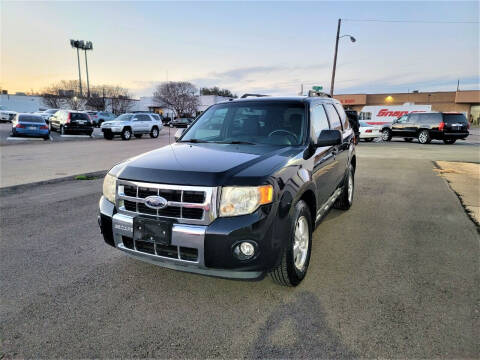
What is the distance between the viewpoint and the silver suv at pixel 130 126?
70.7 feet

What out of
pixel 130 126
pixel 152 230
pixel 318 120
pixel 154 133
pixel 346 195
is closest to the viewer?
pixel 152 230

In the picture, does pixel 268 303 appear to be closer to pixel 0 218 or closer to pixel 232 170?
pixel 232 170

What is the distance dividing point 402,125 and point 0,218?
22416 millimetres

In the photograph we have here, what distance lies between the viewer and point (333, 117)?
→ 4.83 metres

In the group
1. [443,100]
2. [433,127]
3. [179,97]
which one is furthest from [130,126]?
[179,97]

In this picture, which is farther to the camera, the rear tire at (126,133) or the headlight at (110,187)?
the rear tire at (126,133)

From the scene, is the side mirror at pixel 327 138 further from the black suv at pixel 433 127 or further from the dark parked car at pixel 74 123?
the dark parked car at pixel 74 123

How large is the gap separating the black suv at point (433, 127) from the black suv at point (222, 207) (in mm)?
19778

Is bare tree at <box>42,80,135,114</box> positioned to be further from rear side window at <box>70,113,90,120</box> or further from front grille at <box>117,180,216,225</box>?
front grille at <box>117,180,216,225</box>

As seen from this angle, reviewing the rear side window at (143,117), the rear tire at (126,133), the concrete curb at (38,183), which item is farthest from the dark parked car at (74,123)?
the concrete curb at (38,183)

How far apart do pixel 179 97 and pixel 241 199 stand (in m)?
81.2

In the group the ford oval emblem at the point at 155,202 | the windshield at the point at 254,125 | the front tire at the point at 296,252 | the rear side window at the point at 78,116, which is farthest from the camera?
the rear side window at the point at 78,116

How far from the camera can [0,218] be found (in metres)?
5.12

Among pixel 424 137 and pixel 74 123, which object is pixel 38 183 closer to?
pixel 74 123
